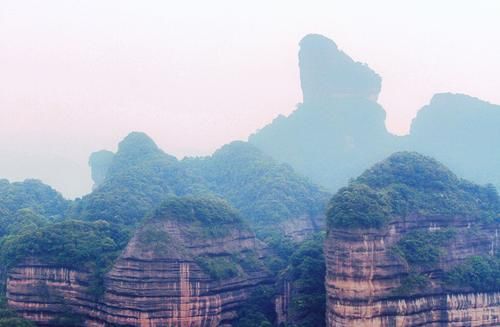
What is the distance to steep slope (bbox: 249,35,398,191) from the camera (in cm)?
9638

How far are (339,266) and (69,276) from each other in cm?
1719

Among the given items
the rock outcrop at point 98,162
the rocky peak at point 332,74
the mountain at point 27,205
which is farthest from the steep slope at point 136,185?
the rocky peak at point 332,74

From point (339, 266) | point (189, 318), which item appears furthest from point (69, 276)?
point (339, 266)

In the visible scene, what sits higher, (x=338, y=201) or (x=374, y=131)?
(x=374, y=131)

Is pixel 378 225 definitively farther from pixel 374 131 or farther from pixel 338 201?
pixel 374 131

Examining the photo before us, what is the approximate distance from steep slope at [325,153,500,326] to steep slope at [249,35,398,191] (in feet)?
184

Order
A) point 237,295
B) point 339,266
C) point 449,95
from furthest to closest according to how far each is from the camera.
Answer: point 449,95, point 237,295, point 339,266

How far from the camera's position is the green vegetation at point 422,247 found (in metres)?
34.1

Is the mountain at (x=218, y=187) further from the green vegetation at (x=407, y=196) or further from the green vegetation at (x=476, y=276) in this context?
the green vegetation at (x=476, y=276)

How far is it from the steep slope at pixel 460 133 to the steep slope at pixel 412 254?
1985 inches

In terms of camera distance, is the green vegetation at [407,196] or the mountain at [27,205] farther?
the mountain at [27,205]

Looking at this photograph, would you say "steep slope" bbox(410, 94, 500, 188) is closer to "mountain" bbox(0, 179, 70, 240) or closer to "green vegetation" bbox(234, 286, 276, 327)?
"green vegetation" bbox(234, 286, 276, 327)

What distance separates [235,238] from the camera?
1671 inches

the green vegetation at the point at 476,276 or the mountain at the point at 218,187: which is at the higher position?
the mountain at the point at 218,187
